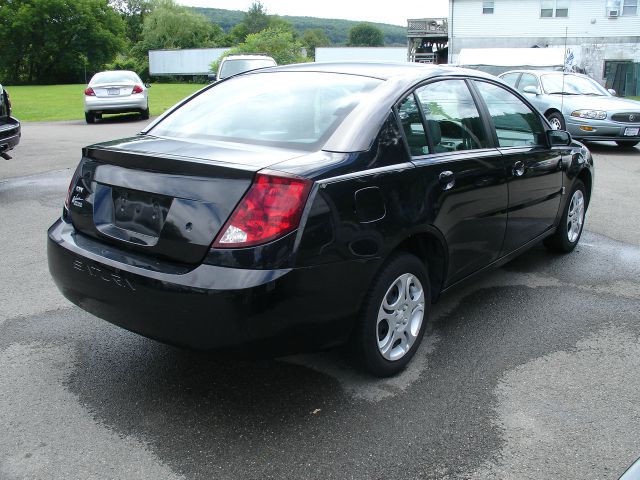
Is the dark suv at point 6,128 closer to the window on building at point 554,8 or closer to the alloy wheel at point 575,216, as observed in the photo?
the alloy wheel at point 575,216

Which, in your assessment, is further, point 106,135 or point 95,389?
point 106,135

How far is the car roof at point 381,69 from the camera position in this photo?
3.63m

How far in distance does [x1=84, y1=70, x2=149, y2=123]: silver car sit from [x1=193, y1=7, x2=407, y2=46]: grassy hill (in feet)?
459

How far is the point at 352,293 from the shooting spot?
2.92 metres

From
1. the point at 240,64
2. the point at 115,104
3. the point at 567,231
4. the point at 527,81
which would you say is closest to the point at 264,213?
the point at 567,231

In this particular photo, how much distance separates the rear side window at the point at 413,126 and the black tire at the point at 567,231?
2.34 metres

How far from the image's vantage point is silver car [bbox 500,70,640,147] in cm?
1244

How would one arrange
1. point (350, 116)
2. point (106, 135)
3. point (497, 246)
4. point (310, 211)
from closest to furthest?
point (310, 211) < point (350, 116) < point (497, 246) < point (106, 135)

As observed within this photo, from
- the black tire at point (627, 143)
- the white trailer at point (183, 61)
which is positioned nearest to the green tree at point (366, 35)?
the white trailer at point (183, 61)

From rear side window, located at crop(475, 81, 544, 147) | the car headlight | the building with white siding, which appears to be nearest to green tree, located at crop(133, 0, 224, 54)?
the building with white siding

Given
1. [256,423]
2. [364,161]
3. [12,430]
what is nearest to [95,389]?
[12,430]

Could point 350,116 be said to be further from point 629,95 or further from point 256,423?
point 629,95

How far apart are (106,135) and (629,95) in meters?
31.8

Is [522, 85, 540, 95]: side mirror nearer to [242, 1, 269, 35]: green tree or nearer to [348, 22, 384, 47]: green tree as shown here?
[242, 1, 269, 35]: green tree
